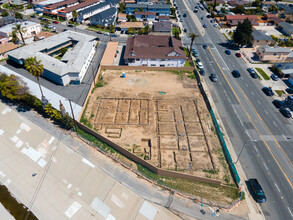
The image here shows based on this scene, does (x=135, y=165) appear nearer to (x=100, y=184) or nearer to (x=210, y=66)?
(x=100, y=184)

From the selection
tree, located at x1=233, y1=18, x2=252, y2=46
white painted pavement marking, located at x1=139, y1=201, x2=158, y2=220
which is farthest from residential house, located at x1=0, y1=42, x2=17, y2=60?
tree, located at x1=233, y1=18, x2=252, y2=46

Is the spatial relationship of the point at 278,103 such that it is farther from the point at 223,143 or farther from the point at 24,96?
the point at 24,96

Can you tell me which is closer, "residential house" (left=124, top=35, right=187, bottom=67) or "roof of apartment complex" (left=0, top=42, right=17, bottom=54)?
"residential house" (left=124, top=35, right=187, bottom=67)

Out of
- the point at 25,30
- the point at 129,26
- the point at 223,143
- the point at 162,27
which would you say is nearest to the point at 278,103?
the point at 223,143

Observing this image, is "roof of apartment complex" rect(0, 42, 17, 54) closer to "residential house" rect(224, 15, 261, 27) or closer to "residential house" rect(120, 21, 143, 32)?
"residential house" rect(120, 21, 143, 32)

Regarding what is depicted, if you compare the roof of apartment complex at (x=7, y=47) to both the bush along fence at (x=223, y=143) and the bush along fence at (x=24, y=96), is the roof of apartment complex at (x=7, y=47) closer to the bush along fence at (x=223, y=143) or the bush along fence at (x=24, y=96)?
the bush along fence at (x=24, y=96)

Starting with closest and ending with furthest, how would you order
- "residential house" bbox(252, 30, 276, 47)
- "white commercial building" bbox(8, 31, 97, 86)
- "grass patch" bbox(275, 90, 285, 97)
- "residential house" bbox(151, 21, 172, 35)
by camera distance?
"grass patch" bbox(275, 90, 285, 97)
"white commercial building" bbox(8, 31, 97, 86)
"residential house" bbox(252, 30, 276, 47)
"residential house" bbox(151, 21, 172, 35)
